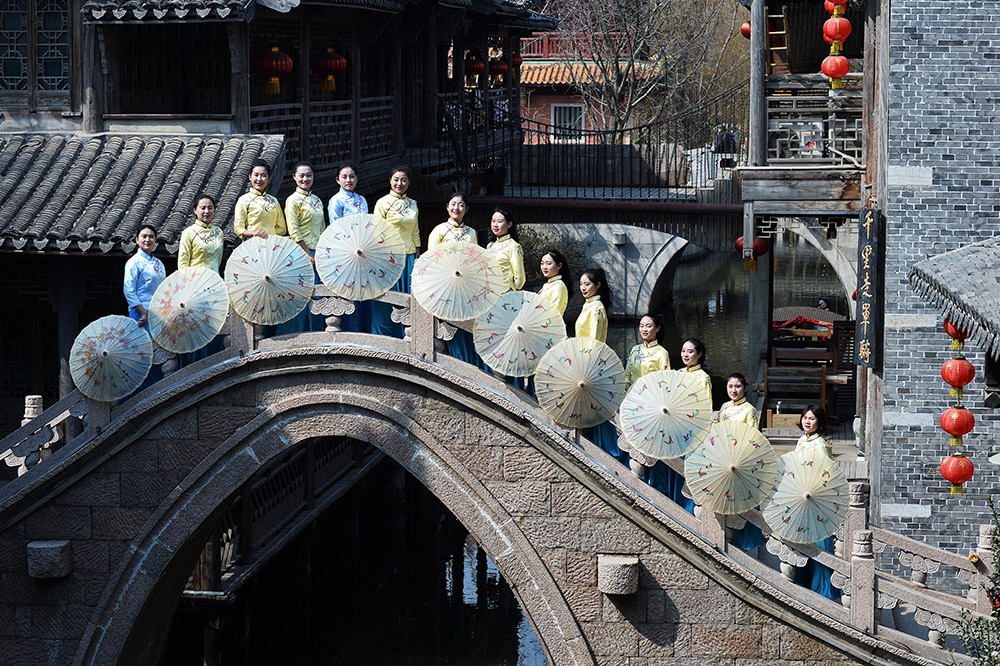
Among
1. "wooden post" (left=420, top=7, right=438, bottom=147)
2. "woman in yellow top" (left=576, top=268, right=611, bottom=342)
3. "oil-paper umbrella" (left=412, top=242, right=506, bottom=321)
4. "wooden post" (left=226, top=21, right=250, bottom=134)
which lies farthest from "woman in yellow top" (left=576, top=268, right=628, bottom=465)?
"wooden post" (left=420, top=7, right=438, bottom=147)

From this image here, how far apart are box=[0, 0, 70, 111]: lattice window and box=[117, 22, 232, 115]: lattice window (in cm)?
79

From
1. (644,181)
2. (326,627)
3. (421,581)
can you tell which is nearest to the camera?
(326,627)

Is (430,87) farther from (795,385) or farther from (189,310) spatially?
(189,310)

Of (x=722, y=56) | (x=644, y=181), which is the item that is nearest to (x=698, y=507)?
(x=644, y=181)

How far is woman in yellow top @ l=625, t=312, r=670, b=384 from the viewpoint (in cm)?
1130

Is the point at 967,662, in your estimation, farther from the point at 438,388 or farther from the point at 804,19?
the point at 804,19

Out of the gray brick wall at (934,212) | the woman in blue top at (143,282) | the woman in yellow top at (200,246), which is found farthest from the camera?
the gray brick wall at (934,212)

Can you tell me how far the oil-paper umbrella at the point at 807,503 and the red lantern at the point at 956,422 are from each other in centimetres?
218

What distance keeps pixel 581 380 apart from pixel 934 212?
14.6ft

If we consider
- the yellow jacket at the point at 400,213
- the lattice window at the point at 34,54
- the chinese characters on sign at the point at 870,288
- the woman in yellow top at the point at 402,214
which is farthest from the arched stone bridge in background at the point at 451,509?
the lattice window at the point at 34,54

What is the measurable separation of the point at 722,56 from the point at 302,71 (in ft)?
88.9

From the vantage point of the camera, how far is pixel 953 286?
932cm

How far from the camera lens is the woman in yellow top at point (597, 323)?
11.4m

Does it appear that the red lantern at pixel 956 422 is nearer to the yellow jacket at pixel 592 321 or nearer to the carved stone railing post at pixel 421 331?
the yellow jacket at pixel 592 321
